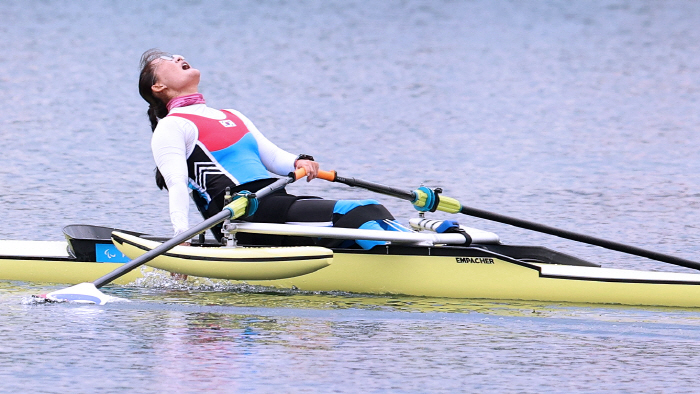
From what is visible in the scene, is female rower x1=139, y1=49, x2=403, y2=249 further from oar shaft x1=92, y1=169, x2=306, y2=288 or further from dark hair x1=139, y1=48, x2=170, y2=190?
oar shaft x1=92, y1=169, x2=306, y2=288

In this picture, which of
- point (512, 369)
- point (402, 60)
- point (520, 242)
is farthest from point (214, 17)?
point (512, 369)

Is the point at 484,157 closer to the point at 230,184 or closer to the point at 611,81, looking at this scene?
the point at 230,184

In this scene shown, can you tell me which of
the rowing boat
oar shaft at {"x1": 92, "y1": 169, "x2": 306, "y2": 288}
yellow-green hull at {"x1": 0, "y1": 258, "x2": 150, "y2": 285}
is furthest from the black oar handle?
yellow-green hull at {"x1": 0, "y1": 258, "x2": 150, "y2": 285}

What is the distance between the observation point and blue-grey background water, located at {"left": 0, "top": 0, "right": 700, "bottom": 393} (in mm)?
7652

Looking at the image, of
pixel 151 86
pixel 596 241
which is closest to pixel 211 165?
pixel 151 86

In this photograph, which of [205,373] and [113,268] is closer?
[205,373]

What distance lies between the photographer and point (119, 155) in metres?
18.1

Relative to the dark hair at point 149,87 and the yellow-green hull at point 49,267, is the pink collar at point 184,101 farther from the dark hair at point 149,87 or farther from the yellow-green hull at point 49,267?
the yellow-green hull at point 49,267

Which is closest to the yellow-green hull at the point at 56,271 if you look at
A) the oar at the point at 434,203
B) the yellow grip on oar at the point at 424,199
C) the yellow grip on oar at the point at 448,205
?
the oar at the point at 434,203

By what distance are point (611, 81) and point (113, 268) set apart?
1918 centimetres

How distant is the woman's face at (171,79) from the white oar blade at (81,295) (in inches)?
63.4

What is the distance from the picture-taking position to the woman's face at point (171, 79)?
10.2 m

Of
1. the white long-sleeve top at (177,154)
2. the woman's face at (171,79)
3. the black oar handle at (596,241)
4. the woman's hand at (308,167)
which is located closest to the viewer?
the white long-sleeve top at (177,154)

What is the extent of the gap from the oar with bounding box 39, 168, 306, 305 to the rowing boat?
A: 0.60 feet
